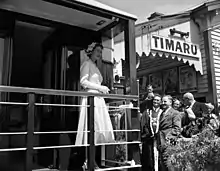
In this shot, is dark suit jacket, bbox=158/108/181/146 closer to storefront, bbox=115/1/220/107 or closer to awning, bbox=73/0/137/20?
awning, bbox=73/0/137/20

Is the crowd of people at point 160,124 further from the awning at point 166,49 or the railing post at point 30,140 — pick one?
the railing post at point 30,140

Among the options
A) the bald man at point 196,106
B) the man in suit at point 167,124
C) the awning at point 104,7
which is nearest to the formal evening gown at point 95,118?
the awning at point 104,7

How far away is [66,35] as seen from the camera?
4.21 meters

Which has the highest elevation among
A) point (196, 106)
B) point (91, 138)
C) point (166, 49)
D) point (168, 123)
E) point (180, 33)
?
point (180, 33)

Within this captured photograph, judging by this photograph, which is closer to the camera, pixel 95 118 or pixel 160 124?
pixel 95 118

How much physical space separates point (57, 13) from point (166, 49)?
4022 mm

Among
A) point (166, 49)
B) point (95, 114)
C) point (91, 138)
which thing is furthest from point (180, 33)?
point (91, 138)

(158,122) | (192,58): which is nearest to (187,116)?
(158,122)

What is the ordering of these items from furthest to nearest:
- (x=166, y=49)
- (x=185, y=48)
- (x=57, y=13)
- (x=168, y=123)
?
(x=185, y=48) → (x=166, y=49) → (x=168, y=123) → (x=57, y=13)

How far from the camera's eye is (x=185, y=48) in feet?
24.9

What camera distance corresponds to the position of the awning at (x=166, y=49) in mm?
6406

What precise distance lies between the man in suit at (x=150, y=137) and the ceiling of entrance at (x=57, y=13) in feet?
5.33

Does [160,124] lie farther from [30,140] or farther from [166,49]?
[166,49]

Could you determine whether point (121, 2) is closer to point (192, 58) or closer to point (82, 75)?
point (192, 58)
